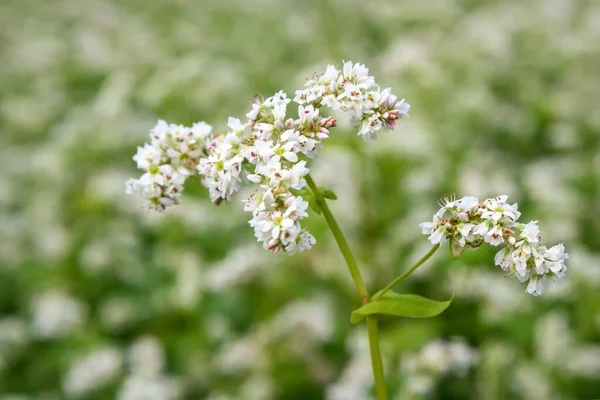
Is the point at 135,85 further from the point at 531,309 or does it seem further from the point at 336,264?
the point at 531,309

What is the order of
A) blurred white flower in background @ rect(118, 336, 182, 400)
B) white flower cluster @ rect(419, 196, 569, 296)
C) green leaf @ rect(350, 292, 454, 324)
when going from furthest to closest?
blurred white flower in background @ rect(118, 336, 182, 400) < green leaf @ rect(350, 292, 454, 324) < white flower cluster @ rect(419, 196, 569, 296)

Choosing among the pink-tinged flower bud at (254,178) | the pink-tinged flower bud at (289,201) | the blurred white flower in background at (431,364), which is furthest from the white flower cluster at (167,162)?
the blurred white flower in background at (431,364)

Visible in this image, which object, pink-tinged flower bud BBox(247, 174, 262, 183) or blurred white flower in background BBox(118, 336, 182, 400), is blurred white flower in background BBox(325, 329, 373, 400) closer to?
blurred white flower in background BBox(118, 336, 182, 400)

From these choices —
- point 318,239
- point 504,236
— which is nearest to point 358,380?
point 318,239

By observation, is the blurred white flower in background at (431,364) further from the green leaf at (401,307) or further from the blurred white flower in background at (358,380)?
the green leaf at (401,307)

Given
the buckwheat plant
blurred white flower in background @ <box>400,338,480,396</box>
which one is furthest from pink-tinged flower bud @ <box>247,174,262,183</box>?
blurred white flower in background @ <box>400,338,480,396</box>

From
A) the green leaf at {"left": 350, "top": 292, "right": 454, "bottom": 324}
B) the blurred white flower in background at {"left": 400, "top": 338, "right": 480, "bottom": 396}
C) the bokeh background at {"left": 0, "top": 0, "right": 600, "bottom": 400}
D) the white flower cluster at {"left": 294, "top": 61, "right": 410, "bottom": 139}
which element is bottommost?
the green leaf at {"left": 350, "top": 292, "right": 454, "bottom": 324}
